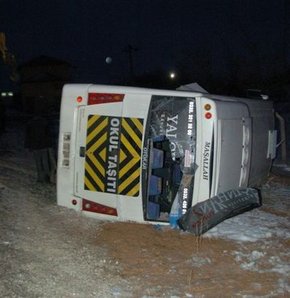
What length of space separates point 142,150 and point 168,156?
1.36 ft

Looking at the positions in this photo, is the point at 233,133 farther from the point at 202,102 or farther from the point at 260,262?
the point at 260,262

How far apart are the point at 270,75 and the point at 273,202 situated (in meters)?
23.1

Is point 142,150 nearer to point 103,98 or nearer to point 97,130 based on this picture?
point 97,130

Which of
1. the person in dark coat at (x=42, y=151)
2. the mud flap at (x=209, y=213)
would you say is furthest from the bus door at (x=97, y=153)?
the person in dark coat at (x=42, y=151)

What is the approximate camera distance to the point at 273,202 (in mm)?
8648

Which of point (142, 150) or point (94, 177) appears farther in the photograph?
point (94, 177)

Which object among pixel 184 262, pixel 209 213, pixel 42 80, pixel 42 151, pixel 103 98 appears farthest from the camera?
pixel 42 80

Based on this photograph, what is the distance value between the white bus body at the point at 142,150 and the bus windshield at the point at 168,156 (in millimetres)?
13

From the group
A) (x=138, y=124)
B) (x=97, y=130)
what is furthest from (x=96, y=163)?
(x=138, y=124)

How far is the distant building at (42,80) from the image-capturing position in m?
56.7

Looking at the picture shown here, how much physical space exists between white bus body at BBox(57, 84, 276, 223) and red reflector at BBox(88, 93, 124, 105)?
1 cm

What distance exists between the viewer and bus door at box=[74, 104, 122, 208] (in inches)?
261

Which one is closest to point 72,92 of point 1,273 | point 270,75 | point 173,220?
point 173,220

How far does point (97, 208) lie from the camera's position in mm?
6742
